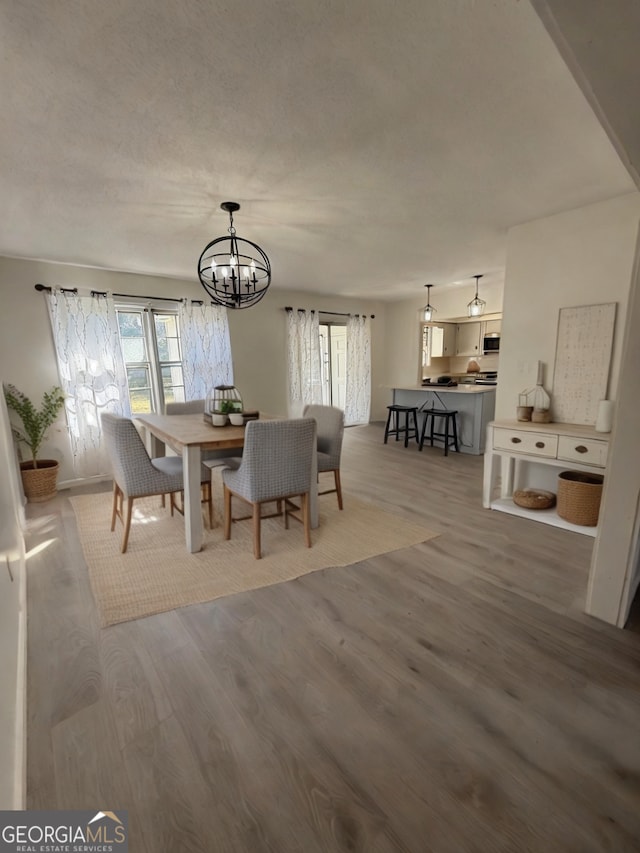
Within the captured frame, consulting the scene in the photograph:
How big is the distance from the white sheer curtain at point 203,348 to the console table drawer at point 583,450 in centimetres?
393

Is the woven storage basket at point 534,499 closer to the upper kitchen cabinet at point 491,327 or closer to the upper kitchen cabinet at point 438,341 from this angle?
the upper kitchen cabinet at point 438,341

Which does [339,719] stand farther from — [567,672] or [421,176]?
[421,176]

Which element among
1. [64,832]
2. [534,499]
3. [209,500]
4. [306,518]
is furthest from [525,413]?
[64,832]

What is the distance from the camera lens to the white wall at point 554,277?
2658 mm

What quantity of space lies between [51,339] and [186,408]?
1.52 meters

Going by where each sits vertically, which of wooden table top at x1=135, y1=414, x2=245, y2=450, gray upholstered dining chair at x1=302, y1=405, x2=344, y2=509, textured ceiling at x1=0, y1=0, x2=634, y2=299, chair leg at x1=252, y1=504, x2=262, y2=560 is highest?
textured ceiling at x1=0, y1=0, x2=634, y2=299

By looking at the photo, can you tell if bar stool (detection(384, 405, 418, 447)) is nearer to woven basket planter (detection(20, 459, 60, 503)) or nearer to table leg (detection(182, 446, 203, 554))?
table leg (detection(182, 446, 203, 554))

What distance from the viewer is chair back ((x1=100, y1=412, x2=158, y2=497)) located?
252 centimetres

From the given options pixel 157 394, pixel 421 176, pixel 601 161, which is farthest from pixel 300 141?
pixel 157 394

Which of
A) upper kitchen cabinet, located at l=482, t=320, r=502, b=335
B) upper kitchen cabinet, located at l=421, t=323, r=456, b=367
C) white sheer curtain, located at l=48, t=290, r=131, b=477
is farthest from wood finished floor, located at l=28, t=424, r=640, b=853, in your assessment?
upper kitchen cabinet, located at l=482, t=320, r=502, b=335

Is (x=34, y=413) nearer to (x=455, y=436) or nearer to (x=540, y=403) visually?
(x=540, y=403)

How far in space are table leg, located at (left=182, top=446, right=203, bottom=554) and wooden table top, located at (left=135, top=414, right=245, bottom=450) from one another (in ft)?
0.26

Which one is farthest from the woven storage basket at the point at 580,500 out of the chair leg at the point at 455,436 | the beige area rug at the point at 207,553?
the chair leg at the point at 455,436

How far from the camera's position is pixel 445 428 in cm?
524
